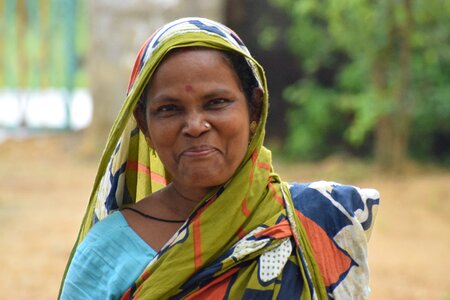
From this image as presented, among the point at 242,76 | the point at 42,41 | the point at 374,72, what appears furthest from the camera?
the point at 42,41

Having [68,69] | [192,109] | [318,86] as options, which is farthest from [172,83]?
[68,69]

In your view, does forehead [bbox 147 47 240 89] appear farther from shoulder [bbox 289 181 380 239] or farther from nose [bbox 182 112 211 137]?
shoulder [bbox 289 181 380 239]

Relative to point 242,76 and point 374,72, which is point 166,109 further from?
point 374,72

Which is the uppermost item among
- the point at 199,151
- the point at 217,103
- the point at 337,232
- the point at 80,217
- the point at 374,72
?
the point at 217,103

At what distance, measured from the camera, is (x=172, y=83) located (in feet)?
7.13

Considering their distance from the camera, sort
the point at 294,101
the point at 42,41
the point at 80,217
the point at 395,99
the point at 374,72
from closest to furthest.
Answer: the point at 80,217 < the point at 395,99 < the point at 374,72 < the point at 294,101 < the point at 42,41

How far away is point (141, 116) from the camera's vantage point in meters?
2.33

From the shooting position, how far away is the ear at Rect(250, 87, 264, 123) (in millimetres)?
2307

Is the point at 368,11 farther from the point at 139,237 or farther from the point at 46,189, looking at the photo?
the point at 139,237

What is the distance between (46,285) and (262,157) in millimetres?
3970

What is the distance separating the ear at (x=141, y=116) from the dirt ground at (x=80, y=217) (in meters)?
3.36

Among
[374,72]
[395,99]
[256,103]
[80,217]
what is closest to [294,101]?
[374,72]

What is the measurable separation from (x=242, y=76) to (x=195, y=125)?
218mm

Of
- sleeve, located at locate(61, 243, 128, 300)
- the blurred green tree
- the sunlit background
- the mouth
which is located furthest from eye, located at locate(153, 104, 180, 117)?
the blurred green tree
